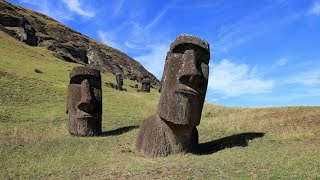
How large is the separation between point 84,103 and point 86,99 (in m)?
0.23

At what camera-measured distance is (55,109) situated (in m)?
33.1

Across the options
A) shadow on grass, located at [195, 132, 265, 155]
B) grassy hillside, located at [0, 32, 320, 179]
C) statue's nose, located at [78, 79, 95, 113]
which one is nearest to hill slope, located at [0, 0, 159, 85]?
grassy hillside, located at [0, 32, 320, 179]

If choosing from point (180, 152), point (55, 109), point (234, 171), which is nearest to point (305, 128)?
point (180, 152)

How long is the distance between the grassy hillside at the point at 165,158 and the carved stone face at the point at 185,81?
4.62 feet

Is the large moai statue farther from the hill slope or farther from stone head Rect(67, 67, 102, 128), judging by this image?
the hill slope

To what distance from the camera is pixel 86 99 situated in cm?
2212

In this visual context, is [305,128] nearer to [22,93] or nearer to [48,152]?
[48,152]

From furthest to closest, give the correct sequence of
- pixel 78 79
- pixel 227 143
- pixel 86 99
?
pixel 78 79, pixel 86 99, pixel 227 143

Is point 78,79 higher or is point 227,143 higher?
point 78,79

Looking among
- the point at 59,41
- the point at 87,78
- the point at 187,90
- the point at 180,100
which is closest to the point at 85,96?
the point at 87,78

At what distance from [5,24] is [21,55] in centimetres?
2989

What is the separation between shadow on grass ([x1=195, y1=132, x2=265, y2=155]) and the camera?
15.8 metres

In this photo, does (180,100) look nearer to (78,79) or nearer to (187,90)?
(187,90)

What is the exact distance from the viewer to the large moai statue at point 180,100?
48.6 feet
